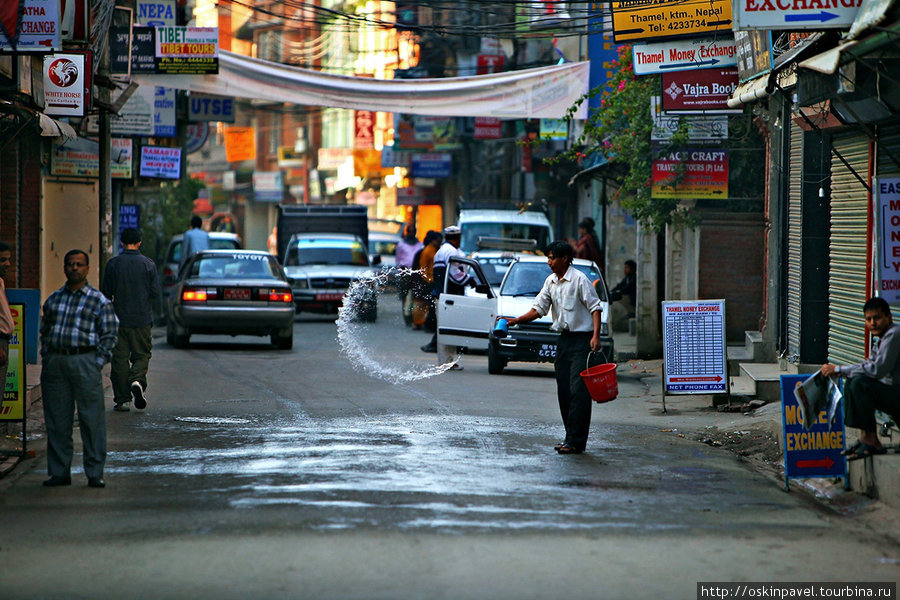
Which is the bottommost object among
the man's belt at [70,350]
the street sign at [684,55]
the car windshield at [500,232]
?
the man's belt at [70,350]

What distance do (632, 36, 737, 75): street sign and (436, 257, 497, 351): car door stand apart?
A: 423 cm

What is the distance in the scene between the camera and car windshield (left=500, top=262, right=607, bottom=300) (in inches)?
760

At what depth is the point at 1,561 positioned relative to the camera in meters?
6.80

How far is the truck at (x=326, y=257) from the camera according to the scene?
28.5 metres

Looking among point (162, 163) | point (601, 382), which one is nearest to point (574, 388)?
point (601, 382)

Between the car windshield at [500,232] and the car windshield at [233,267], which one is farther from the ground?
the car windshield at [500,232]

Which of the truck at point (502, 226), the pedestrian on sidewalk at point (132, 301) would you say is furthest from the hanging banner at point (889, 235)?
the truck at point (502, 226)

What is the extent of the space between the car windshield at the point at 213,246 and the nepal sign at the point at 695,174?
13985 mm

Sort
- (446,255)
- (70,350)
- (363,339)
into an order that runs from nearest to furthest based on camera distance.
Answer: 1. (70,350)
2. (446,255)
3. (363,339)

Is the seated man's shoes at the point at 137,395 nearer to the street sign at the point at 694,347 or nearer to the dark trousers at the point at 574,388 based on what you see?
the dark trousers at the point at 574,388

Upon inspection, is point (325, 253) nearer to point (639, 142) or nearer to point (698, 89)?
point (639, 142)

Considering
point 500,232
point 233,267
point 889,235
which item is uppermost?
point 500,232

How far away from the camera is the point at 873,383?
8.89 meters

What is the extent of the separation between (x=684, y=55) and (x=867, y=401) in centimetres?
830
